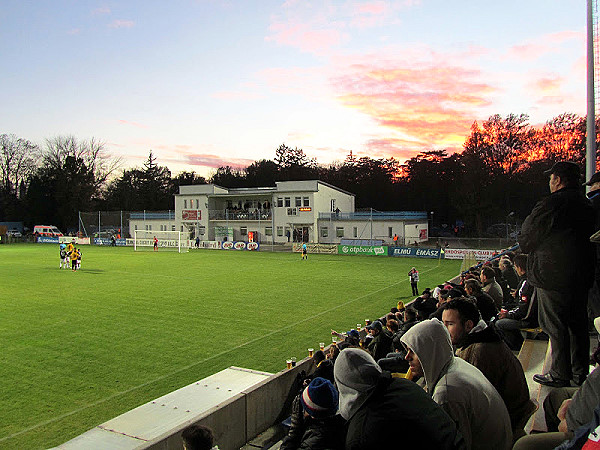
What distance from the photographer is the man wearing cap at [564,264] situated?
13.9 feet

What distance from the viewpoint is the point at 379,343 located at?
741cm

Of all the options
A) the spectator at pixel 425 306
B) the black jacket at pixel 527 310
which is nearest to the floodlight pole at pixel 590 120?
the black jacket at pixel 527 310

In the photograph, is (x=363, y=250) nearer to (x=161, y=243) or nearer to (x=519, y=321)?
(x=161, y=243)

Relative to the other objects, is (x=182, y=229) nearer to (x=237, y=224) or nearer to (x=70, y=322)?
(x=237, y=224)

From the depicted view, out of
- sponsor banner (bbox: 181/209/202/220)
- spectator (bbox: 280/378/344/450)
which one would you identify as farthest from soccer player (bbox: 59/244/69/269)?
spectator (bbox: 280/378/344/450)

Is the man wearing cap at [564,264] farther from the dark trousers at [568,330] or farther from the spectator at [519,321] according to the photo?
the spectator at [519,321]

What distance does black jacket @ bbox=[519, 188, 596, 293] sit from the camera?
13.9ft

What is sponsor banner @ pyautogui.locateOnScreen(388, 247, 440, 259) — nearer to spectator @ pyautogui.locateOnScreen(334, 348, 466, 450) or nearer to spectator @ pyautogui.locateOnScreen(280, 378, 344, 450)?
spectator @ pyautogui.locateOnScreen(280, 378, 344, 450)

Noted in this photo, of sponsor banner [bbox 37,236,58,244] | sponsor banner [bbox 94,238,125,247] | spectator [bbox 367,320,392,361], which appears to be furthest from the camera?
sponsor banner [bbox 37,236,58,244]

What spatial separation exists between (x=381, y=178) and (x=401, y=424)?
73782 mm

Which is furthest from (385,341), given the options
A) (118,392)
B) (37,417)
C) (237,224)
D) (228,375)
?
(237,224)

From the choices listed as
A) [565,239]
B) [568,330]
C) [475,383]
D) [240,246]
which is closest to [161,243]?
[240,246]

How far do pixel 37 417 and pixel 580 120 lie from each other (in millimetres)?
56459

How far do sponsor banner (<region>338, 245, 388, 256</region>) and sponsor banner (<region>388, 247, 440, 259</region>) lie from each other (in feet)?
2.28
